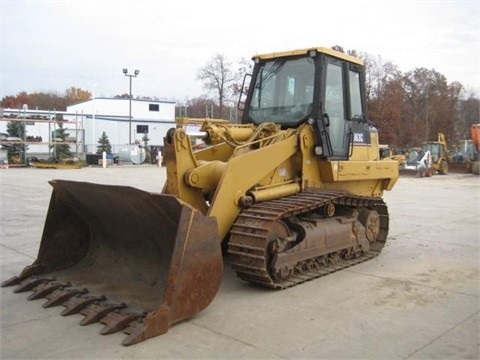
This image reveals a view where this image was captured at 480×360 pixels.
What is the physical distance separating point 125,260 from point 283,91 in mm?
3300

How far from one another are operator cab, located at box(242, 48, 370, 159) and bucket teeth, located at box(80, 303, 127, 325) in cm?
336

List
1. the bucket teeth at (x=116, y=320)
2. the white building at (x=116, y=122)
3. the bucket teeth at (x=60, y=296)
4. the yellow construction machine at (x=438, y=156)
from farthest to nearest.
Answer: the white building at (x=116, y=122)
the yellow construction machine at (x=438, y=156)
the bucket teeth at (x=60, y=296)
the bucket teeth at (x=116, y=320)

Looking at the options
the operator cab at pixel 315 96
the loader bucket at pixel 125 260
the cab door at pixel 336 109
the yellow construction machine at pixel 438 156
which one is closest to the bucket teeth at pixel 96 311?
the loader bucket at pixel 125 260

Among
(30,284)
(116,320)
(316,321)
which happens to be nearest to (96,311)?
(116,320)

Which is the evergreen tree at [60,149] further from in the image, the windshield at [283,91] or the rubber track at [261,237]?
the rubber track at [261,237]

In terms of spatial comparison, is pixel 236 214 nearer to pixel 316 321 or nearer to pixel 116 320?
pixel 316 321

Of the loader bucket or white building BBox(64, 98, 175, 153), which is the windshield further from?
white building BBox(64, 98, 175, 153)

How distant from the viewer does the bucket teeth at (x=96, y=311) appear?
467 cm

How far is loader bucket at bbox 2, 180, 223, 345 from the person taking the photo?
4512 millimetres

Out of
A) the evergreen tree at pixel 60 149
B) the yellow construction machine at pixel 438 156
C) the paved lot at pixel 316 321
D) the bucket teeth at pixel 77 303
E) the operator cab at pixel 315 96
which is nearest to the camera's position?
the paved lot at pixel 316 321

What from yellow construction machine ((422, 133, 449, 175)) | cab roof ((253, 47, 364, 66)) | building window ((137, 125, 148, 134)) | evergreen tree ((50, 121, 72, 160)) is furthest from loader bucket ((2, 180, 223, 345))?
building window ((137, 125, 148, 134))

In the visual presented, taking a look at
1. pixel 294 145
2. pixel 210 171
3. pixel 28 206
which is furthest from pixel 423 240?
pixel 28 206

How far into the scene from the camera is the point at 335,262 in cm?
688

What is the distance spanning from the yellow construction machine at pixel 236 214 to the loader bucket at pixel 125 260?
1 cm
